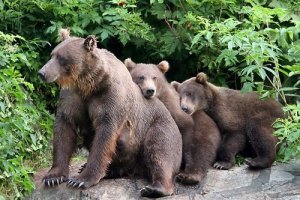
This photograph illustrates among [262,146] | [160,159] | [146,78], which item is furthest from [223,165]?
[146,78]

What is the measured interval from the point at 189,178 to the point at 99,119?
4.59 ft

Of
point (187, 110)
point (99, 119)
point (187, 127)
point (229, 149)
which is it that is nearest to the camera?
point (99, 119)

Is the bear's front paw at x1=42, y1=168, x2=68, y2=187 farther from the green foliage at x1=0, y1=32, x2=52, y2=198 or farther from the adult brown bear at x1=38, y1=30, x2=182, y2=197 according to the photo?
the green foliage at x1=0, y1=32, x2=52, y2=198

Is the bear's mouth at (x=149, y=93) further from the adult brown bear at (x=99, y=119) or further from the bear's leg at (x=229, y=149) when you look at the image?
the bear's leg at (x=229, y=149)

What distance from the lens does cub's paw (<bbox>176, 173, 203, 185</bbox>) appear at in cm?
935

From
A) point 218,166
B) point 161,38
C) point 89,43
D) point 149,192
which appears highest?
point 161,38

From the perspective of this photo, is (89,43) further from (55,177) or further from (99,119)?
(55,177)

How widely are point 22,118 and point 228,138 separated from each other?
9.44ft

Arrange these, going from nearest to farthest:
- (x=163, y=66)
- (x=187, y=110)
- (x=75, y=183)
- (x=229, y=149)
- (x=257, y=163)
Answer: (x=75, y=183)
(x=257, y=163)
(x=229, y=149)
(x=187, y=110)
(x=163, y=66)

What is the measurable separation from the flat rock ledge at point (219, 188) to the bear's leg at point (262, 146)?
0.36 feet

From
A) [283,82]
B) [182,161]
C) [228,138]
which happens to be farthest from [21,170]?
[283,82]

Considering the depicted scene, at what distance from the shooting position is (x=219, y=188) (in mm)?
9281

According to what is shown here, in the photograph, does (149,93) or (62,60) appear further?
(149,93)

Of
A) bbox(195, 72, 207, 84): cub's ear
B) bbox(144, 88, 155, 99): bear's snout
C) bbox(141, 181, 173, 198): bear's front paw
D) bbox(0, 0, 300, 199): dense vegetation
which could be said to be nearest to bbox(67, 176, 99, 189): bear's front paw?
bbox(141, 181, 173, 198): bear's front paw
